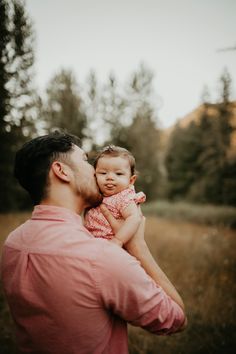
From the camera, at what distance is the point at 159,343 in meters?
4.74

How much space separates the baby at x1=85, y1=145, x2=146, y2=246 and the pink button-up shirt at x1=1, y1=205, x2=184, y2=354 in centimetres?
44

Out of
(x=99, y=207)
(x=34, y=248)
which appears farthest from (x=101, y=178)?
(x=34, y=248)

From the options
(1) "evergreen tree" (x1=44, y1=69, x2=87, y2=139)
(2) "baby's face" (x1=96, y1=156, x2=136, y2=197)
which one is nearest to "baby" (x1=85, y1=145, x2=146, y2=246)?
(2) "baby's face" (x1=96, y1=156, x2=136, y2=197)

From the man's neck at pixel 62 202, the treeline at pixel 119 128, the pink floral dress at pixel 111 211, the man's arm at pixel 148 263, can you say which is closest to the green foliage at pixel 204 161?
the treeline at pixel 119 128

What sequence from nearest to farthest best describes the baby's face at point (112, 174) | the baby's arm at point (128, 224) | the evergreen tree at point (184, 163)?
1. the baby's arm at point (128, 224)
2. the baby's face at point (112, 174)
3. the evergreen tree at point (184, 163)

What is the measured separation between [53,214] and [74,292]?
0.46 meters

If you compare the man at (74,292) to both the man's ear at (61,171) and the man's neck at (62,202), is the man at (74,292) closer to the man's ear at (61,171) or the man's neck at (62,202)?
the man's neck at (62,202)

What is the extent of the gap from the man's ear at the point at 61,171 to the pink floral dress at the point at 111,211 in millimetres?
481

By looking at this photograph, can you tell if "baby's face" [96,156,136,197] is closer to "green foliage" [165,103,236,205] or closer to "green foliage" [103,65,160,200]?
"green foliage" [103,65,160,200]

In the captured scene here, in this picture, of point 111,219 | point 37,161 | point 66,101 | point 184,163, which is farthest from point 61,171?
point 184,163

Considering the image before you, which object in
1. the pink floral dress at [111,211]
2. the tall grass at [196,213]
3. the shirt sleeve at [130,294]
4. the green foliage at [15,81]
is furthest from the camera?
the tall grass at [196,213]

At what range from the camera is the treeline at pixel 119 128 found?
1097 centimetres

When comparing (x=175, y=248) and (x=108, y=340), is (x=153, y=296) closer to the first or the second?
(x=108, y=340)

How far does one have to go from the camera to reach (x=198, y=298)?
606 cm
